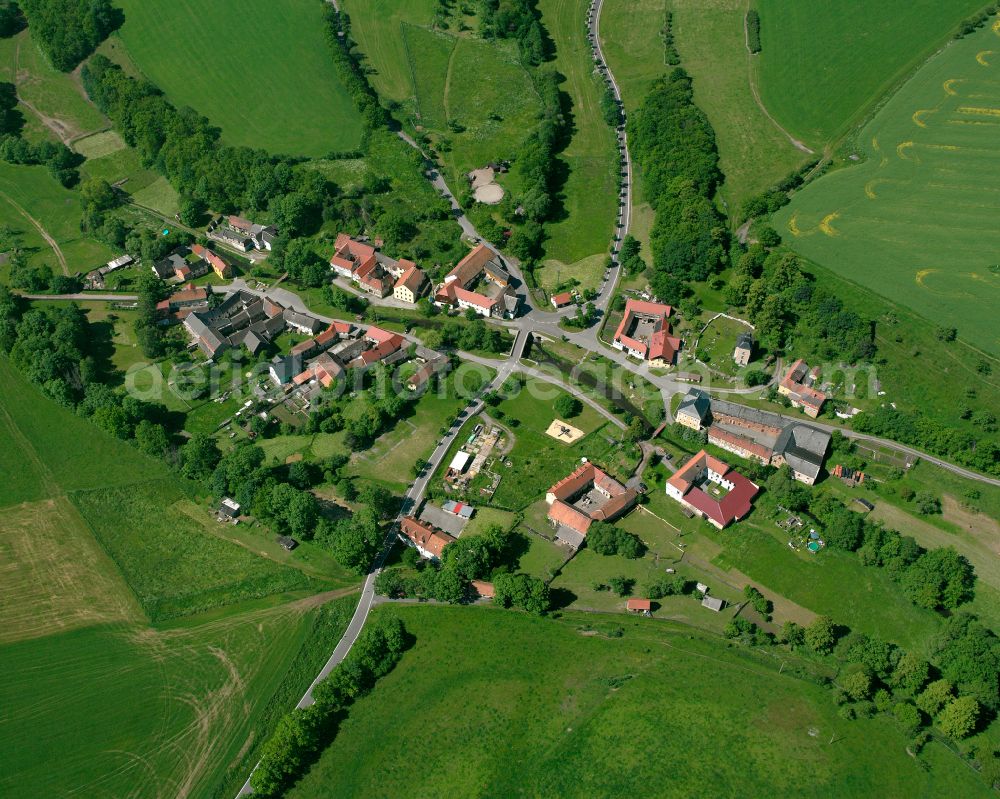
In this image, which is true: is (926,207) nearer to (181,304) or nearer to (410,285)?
(410,285)

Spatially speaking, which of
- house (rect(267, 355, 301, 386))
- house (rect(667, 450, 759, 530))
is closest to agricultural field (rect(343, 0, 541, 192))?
house (rect(267, 355, 301, 386))

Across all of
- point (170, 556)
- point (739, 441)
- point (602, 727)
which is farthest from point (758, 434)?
point (170, 556)

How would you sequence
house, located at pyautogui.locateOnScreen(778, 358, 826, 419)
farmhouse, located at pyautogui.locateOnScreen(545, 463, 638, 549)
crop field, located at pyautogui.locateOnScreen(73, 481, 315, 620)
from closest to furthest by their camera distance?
crop field, located at pyautogui.locateOnScreen(73, 481, 315, 620) < farmhouse, located at pyautogui.locateOnScreen(545, 463, 638, 549) < house, located at pyautogui.locateOnScreen(778, 358, 826, 419)

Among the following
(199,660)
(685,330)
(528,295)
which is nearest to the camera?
(199,660)

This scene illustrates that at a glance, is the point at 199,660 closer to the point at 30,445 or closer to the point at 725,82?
the point at 30,445

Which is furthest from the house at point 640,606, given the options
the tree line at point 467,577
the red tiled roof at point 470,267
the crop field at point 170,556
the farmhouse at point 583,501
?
the red tiled roof at point 470,267

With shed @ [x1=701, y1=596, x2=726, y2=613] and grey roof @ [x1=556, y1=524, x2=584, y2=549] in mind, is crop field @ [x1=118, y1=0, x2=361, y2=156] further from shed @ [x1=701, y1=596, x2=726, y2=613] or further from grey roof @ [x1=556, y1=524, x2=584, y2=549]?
shed @ [x1=701, y1=596, x2=726, y2=613]

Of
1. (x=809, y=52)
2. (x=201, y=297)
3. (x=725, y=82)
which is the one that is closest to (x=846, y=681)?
(x=201, y=297)
